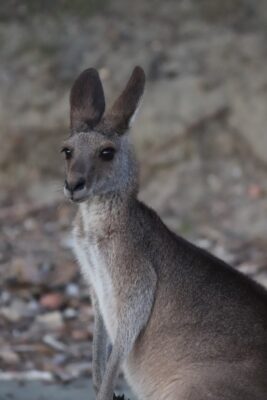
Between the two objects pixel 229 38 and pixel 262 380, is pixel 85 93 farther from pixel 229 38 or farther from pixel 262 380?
pixel 229 38

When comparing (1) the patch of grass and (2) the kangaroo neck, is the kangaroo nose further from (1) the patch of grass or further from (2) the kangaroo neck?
(1) the patch of grass

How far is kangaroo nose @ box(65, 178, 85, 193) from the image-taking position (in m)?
5.20

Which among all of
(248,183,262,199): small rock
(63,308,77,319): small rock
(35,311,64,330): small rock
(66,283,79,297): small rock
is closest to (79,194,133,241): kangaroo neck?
(35,311,64,330): small rock

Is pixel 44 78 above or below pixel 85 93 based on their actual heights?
above

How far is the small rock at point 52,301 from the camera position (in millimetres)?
8367

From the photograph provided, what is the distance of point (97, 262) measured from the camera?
5.47m

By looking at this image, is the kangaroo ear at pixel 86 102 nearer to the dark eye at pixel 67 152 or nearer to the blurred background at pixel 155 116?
the dark eye at pixel 67 152

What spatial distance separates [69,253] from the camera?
9.16 meters

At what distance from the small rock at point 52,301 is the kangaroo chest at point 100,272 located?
281 centimetres

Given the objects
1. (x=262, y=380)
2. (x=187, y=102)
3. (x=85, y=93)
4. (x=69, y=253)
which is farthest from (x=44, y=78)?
(x=262, y=380)

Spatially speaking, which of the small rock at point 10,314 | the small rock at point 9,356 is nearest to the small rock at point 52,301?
the small rock at point 10,314

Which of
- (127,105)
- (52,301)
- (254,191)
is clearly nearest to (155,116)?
(254,191)

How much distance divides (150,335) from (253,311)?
17.2 inches

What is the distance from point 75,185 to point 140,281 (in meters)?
0.52
